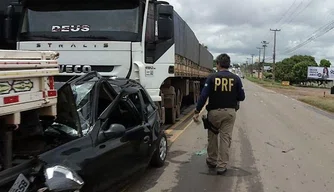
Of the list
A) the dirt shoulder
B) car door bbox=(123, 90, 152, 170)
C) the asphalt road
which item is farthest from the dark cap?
the dirt shoulder

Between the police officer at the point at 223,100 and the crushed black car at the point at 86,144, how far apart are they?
122 cm

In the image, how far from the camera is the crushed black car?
364 cm

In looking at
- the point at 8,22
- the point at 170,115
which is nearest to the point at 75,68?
the point at 8,22

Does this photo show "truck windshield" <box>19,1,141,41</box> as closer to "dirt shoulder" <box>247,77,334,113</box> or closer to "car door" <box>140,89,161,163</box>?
"car door" <box>140,89,161,163</box>

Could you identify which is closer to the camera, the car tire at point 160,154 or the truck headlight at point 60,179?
the truck headlight at point 60,179

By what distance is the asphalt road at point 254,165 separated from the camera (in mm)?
6355

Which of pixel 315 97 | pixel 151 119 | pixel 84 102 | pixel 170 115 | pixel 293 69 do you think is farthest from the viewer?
pixel 293 69

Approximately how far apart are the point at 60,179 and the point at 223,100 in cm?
395

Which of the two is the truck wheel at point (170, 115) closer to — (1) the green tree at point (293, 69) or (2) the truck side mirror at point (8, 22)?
(2) the truck side mirror at point (8, 22)

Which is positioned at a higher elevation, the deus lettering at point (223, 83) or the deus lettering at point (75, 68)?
the deus lettering at point (75, 68)

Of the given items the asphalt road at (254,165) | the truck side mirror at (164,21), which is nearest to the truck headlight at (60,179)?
the asphalt road at (254,165)

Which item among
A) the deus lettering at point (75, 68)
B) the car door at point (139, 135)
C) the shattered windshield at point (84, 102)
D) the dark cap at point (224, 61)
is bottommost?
the car door at point (139, 135)

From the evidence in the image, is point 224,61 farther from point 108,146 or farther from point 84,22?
point 84,22

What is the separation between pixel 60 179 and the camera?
3609mm
